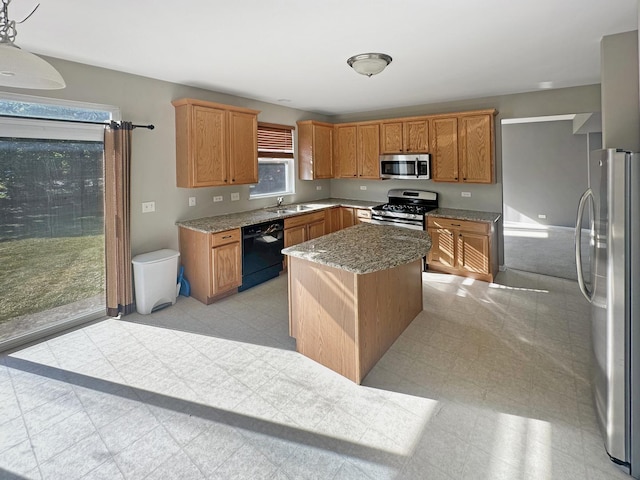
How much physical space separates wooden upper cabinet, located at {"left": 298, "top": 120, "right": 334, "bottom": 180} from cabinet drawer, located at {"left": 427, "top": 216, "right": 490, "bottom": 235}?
214 centimetres

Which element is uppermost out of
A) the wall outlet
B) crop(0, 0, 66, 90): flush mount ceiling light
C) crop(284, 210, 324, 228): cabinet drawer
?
crop(0, 0, 66, 90): flush mount ceiling light

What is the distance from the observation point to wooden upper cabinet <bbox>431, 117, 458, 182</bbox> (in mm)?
5047

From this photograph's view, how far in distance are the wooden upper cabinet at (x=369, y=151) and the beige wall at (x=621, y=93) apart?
10.9 feet

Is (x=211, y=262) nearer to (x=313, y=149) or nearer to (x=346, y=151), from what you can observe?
(x=313, y=149)

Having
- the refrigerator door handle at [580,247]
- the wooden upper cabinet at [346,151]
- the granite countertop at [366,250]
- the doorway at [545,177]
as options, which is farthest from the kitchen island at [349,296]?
the doorway at [545,177]

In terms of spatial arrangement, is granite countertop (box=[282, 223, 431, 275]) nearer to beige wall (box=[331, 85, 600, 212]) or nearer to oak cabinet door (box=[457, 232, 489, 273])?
oak cabinet door (box=[457, 232, 489, 273])

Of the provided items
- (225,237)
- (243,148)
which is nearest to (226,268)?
(225,237)

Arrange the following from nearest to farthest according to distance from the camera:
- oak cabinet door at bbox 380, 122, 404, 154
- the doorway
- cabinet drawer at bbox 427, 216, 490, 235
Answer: cabinet drawer at bbox 427, 216, 490, 235, oak cabinet door at bbox 380, 122, 404, 154, the doorway

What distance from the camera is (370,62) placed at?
3.10m

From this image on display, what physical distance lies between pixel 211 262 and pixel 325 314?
1.85 m

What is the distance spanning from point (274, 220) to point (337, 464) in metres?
3.32

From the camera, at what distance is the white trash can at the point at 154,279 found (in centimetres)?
370

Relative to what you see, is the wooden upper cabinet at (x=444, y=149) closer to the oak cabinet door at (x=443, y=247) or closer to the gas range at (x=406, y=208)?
the gas range at (x=406, y=208)

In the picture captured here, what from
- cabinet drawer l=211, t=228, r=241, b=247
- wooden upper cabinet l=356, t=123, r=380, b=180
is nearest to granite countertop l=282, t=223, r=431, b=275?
cabinet drawer l=211, t=228, r=241, b=247
